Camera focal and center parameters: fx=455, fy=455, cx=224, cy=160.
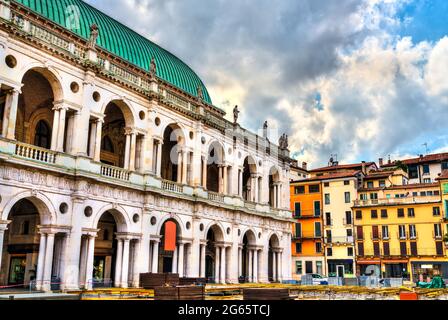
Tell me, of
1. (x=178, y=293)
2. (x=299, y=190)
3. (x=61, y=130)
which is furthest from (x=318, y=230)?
(x=178, y=293)

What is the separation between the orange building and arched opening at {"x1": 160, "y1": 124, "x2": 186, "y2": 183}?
2750 cm

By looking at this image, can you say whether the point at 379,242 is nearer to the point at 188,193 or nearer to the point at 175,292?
the point at 188,193

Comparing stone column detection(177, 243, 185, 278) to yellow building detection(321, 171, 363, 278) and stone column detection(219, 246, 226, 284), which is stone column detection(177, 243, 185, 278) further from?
yellow building detection(321, 171, 363, 278)

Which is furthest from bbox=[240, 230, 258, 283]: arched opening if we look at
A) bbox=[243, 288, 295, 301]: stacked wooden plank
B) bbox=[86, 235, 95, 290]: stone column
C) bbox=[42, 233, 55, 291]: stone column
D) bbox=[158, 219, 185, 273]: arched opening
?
bbox=[243, 288, 295, 301]: stacked wooden plank

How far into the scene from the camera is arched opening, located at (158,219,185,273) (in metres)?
34.3

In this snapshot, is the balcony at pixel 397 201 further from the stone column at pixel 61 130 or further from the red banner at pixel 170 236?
the stone column at pixel 61 130

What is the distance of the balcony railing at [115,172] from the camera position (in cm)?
3008

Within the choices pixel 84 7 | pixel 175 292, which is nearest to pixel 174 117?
pixel 84 7

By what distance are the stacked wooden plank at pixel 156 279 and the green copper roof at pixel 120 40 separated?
58.7 ft

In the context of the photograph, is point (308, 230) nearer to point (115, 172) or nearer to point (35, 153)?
point (115, 172)

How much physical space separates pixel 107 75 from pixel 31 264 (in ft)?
43.8

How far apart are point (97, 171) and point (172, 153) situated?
1275 cm

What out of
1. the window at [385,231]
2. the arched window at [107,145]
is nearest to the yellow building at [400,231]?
the window at [385,231]
